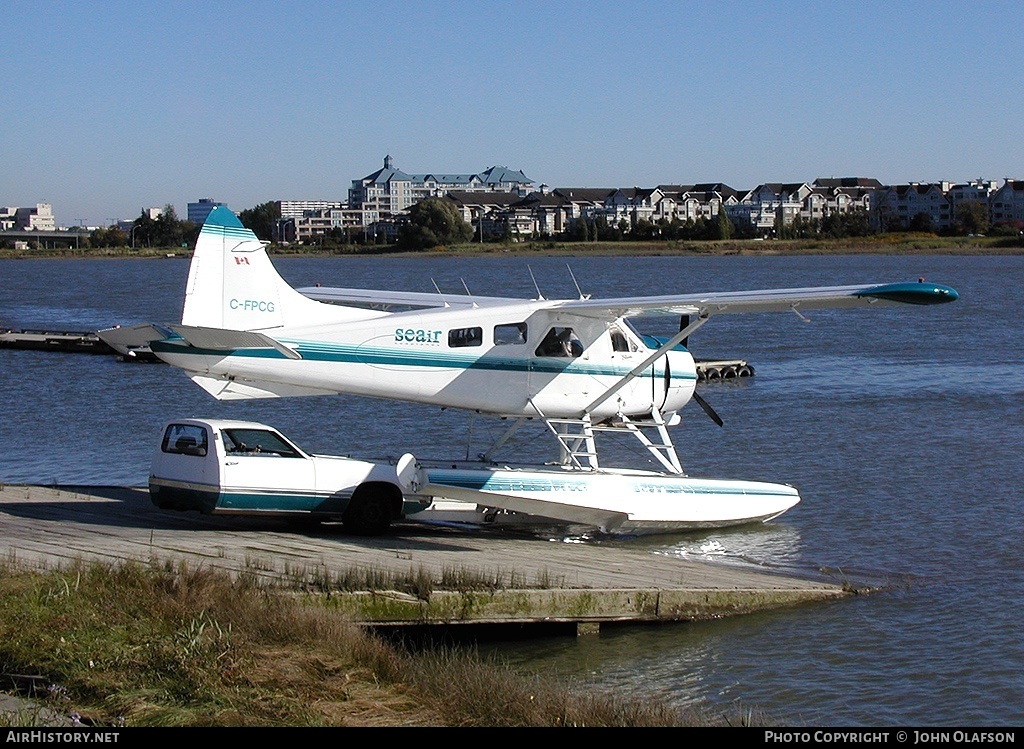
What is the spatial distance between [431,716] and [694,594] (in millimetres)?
4525

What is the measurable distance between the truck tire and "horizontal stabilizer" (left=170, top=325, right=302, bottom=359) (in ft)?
5.50

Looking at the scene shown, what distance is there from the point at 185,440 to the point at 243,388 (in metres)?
0.94

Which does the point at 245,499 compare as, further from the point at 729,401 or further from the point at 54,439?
the point at 729,401

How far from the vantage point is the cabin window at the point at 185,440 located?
12.2 metres

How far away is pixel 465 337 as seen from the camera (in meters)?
13.8

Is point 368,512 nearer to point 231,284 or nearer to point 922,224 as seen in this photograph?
point 231,284

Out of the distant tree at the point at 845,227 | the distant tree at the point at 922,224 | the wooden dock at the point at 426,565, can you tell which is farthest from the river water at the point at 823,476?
the distant tree at the point at 922,224

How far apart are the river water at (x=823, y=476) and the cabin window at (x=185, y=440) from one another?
373 centimetres

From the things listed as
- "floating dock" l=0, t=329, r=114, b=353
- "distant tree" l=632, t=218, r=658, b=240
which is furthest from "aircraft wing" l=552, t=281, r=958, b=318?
"distant tree" l=632, t=218, r=658, b=240

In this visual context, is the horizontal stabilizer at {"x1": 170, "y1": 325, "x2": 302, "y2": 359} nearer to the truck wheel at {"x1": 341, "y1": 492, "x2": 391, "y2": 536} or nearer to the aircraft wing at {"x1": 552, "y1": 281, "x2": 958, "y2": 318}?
the truck wheel at {"x1": 341, "y1": 492, "x2": 391, "y2": 536}

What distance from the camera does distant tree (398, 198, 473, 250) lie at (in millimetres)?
154250

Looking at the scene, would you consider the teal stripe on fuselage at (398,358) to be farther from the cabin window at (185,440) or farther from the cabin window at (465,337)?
the cabin window at (185,440)

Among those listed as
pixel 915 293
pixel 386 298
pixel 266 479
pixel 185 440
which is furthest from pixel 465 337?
pixel 915 293

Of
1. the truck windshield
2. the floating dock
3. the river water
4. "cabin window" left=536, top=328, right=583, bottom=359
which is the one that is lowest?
the river water
